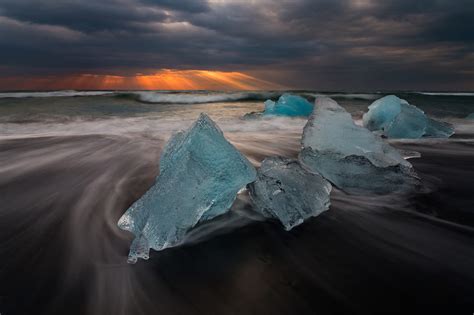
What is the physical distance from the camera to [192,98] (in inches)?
820

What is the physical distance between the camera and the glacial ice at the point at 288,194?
6.85 ft

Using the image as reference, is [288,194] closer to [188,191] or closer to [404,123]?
[188,191]

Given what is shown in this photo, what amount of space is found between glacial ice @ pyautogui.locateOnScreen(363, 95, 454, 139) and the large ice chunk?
3.22 metres

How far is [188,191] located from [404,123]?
5114 mm

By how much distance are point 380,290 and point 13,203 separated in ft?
8.79

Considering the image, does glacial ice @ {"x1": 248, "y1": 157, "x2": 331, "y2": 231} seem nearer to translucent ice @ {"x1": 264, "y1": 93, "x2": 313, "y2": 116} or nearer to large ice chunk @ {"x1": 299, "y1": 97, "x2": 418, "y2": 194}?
large ice chunk @ {"x1": 299, "y1": 97, "x2": 418, "y2": 194}

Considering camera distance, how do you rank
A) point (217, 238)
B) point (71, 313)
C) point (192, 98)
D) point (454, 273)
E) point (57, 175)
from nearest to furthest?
point (71, 313) → point (454, 273) → point (217, 238) → point (57, 175) → point (192, 98)

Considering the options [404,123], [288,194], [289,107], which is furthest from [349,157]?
[289,107]

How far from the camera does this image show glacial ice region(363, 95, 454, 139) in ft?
18.9

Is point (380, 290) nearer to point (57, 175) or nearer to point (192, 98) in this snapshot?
point (57, 175)

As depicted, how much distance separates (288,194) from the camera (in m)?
2.11

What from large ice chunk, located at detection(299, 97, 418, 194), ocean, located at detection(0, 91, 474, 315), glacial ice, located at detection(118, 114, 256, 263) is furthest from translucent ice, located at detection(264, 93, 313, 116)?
glacial ice, located at detection(118, 114, 256, 263)

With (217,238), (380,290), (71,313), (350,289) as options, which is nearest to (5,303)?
(71,313)

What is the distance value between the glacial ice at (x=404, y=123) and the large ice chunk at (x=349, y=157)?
3.22 metres
